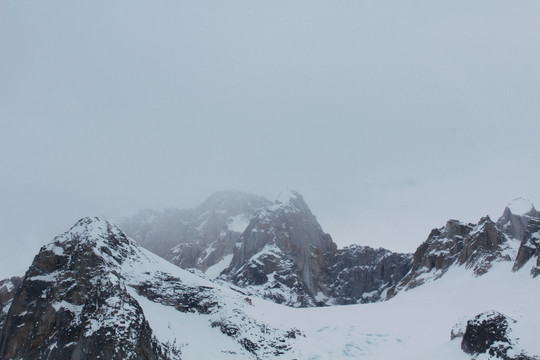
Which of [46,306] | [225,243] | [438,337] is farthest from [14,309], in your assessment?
[225,243]

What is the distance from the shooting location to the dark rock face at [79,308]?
89.1ft

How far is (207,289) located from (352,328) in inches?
511

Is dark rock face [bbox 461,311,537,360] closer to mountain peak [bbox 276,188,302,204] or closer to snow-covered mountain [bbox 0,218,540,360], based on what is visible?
Answer: snow-covered mountain [bbox 0,218,540,360]

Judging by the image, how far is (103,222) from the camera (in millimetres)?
43438

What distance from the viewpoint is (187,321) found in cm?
3612

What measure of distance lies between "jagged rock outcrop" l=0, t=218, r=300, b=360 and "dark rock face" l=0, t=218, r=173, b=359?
6 cm

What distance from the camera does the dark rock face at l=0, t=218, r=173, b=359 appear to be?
27.2 meters

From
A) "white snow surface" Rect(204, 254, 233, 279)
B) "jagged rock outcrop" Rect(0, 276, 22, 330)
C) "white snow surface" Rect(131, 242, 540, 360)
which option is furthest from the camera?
"white snow surface" Rect(204, 254, 233, 279)

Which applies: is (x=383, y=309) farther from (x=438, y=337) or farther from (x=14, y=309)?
(x=14, y=309)

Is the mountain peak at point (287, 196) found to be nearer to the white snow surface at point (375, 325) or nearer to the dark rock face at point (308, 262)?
the dark rock face at point (308, 262)

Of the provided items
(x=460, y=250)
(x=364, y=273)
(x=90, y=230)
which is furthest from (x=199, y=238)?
(x=90, y=230)

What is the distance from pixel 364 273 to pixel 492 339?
121m

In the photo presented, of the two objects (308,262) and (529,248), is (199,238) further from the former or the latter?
(529,248)

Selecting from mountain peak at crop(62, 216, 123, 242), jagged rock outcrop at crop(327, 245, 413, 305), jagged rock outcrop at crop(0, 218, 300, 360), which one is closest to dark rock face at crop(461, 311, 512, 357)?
jagged rock outcrop at crop(0, 218, 300, 360)
